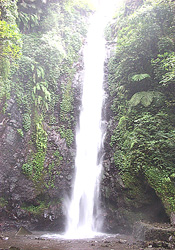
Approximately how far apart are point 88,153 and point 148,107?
3785 mm

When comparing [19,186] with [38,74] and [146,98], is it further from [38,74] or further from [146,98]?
[146,98]

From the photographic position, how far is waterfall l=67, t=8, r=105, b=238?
7410 mm

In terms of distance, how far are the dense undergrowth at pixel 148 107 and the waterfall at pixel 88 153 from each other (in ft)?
3.90

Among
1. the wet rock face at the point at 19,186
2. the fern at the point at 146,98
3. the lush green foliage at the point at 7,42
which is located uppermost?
the lush green foliage at the point at 7,42

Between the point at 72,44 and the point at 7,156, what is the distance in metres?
9.29

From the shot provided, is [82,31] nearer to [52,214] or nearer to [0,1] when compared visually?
[0,1]

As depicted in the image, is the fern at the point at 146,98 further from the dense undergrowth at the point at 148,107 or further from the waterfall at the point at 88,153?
the waterfall at the point at 88,153


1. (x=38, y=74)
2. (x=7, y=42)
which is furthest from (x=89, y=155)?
(x=7, y=42)

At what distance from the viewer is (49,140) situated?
870cm

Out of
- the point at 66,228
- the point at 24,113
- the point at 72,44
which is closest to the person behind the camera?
the point at 66,228

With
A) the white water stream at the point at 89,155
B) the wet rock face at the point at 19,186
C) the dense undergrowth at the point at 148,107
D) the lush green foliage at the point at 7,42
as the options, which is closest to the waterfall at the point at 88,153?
the white water stream at the point at 89,155

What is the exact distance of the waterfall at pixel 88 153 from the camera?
7410mm

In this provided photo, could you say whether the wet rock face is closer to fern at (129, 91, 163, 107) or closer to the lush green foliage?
the lush green foliage

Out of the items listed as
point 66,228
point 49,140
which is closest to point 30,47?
point 49,140
